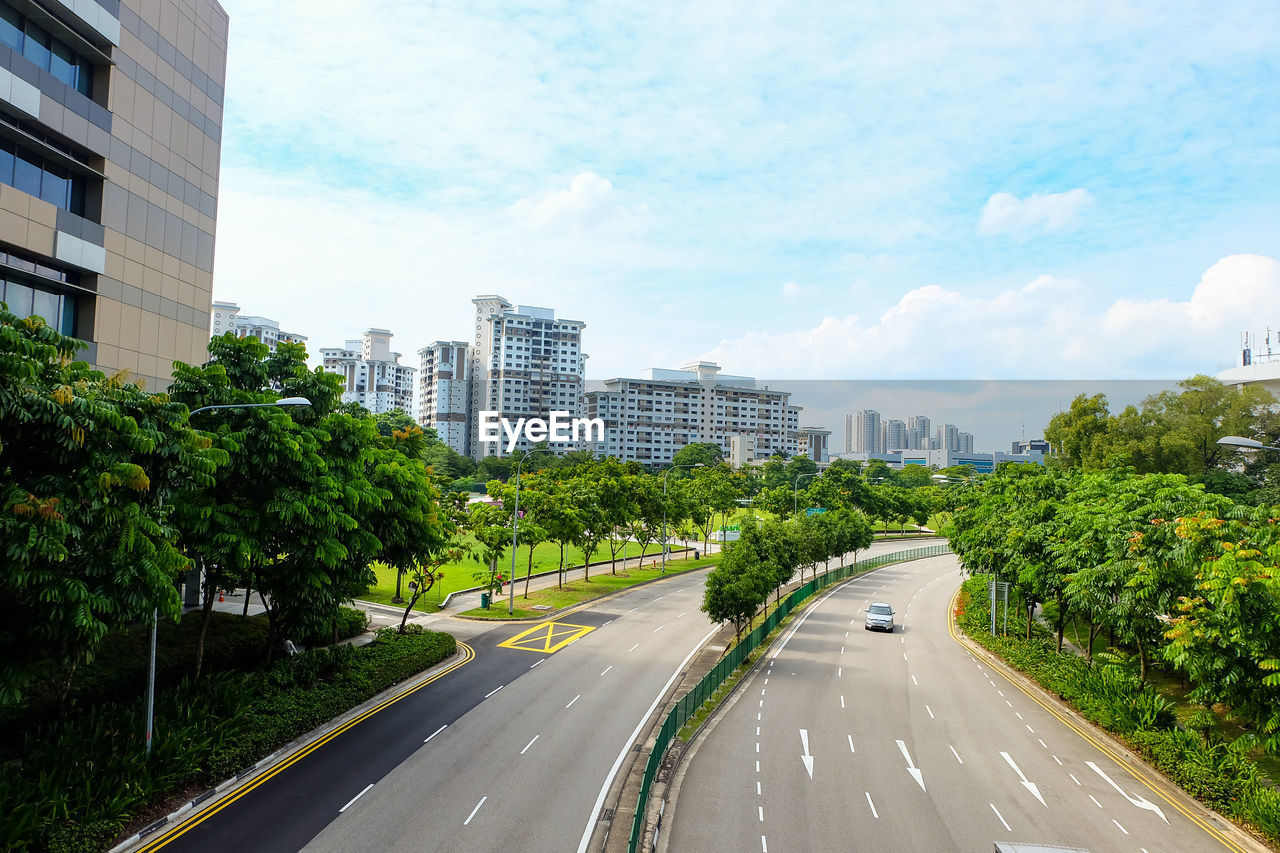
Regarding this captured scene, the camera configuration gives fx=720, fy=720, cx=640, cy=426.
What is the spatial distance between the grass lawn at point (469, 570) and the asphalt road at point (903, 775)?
2084 centimetres

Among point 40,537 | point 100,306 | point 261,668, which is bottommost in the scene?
point 261,668

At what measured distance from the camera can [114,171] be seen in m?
27.5

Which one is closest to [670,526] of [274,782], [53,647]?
[274,782]

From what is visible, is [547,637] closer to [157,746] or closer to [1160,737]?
[157,746]

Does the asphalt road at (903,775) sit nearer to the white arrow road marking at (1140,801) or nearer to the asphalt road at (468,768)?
the white arrow road marking at (1140,801)

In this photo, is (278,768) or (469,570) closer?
(278,768)

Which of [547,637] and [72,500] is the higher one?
[72,500]

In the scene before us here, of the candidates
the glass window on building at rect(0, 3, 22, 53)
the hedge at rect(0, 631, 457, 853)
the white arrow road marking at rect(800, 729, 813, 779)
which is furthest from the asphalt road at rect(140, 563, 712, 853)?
the glass window on building at rect(0, 3, 22, 53)

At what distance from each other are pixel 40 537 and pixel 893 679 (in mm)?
29629

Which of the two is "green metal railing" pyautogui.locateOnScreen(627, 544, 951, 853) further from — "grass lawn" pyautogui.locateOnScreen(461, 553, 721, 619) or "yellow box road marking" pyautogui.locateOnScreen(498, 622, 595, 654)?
"yellow box road marking" pyautogui.locateOnScreen(498, 622, 595, 654)

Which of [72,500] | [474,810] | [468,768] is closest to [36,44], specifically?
[72,500]

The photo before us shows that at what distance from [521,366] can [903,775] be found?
16819cm

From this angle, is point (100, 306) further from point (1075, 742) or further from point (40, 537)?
point (1075, 742)

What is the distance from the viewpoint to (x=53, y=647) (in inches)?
536
